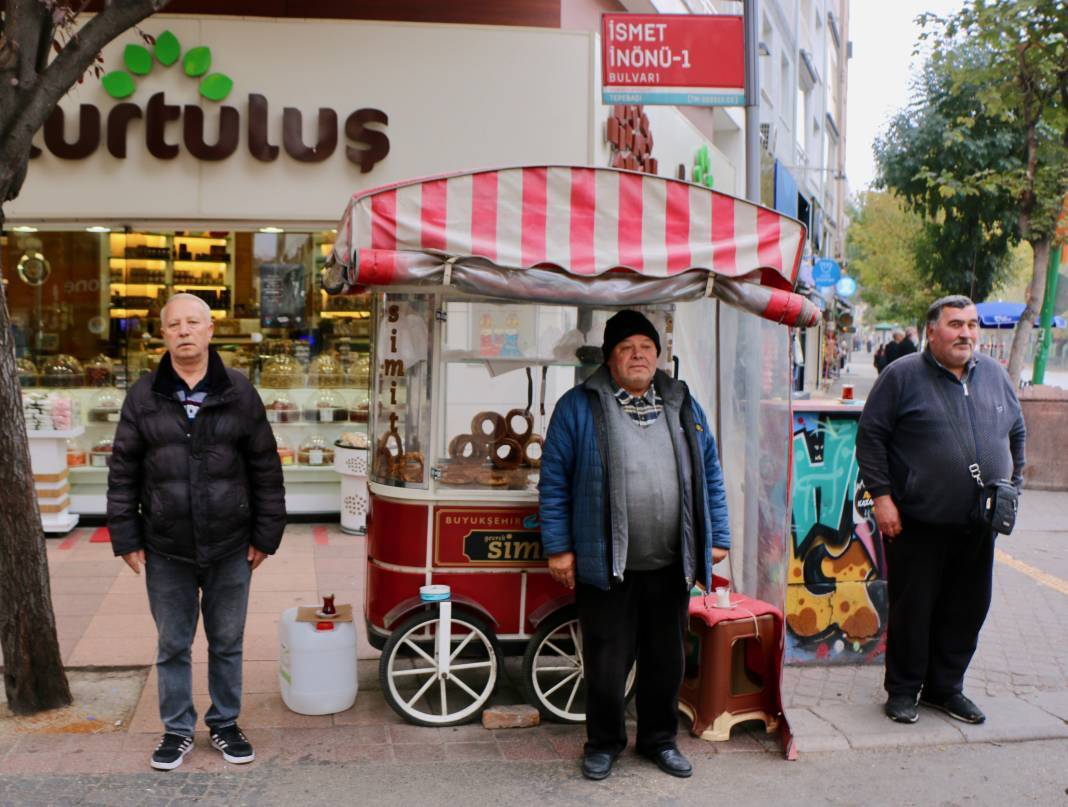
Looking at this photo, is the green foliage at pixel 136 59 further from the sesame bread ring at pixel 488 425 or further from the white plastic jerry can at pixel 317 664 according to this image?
the white plastic jerry can at pixel 317 664

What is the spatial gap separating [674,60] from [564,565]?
4456 millimetres

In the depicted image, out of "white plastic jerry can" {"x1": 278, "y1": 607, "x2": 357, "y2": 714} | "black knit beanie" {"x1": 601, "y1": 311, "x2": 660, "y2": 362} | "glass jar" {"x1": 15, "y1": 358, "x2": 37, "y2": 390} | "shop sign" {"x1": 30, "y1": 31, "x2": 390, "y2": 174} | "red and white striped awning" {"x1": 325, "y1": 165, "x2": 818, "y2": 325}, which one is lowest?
"white plastic jerry can" {"x1": 278, "y1": 607, "x2": 357, "y2": 714}

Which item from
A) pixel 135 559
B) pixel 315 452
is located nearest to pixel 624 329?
pixel 135 559

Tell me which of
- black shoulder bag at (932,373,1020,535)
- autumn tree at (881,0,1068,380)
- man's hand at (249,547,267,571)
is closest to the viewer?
man's hand at (249,547,267,571)

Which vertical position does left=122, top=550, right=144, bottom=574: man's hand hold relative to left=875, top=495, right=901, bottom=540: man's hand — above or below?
below

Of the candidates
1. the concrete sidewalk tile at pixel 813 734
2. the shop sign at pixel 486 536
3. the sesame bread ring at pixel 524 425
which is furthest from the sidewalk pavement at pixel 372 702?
the sesame bread ring at pixel 524 425

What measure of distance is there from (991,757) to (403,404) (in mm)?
3006

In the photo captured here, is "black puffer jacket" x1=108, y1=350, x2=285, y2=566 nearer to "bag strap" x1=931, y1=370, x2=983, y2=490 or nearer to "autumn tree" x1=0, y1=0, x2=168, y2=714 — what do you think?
"autumn tree" x1=0, y1=0, x2=168, y2=714

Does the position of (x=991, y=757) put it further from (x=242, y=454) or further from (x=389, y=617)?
(x=242, y=454)

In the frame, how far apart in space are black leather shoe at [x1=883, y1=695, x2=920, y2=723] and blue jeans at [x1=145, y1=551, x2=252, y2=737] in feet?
9.55

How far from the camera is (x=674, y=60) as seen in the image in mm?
7539

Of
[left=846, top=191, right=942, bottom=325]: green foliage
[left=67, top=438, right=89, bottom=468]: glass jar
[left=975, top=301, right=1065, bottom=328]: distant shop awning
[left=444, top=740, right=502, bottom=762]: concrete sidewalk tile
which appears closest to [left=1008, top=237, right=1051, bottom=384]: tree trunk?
[left=67, top=438, right=89, bottom=468]: glass jar

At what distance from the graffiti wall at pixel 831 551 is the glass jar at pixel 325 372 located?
4.99m

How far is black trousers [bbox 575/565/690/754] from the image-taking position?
4.37 meters
